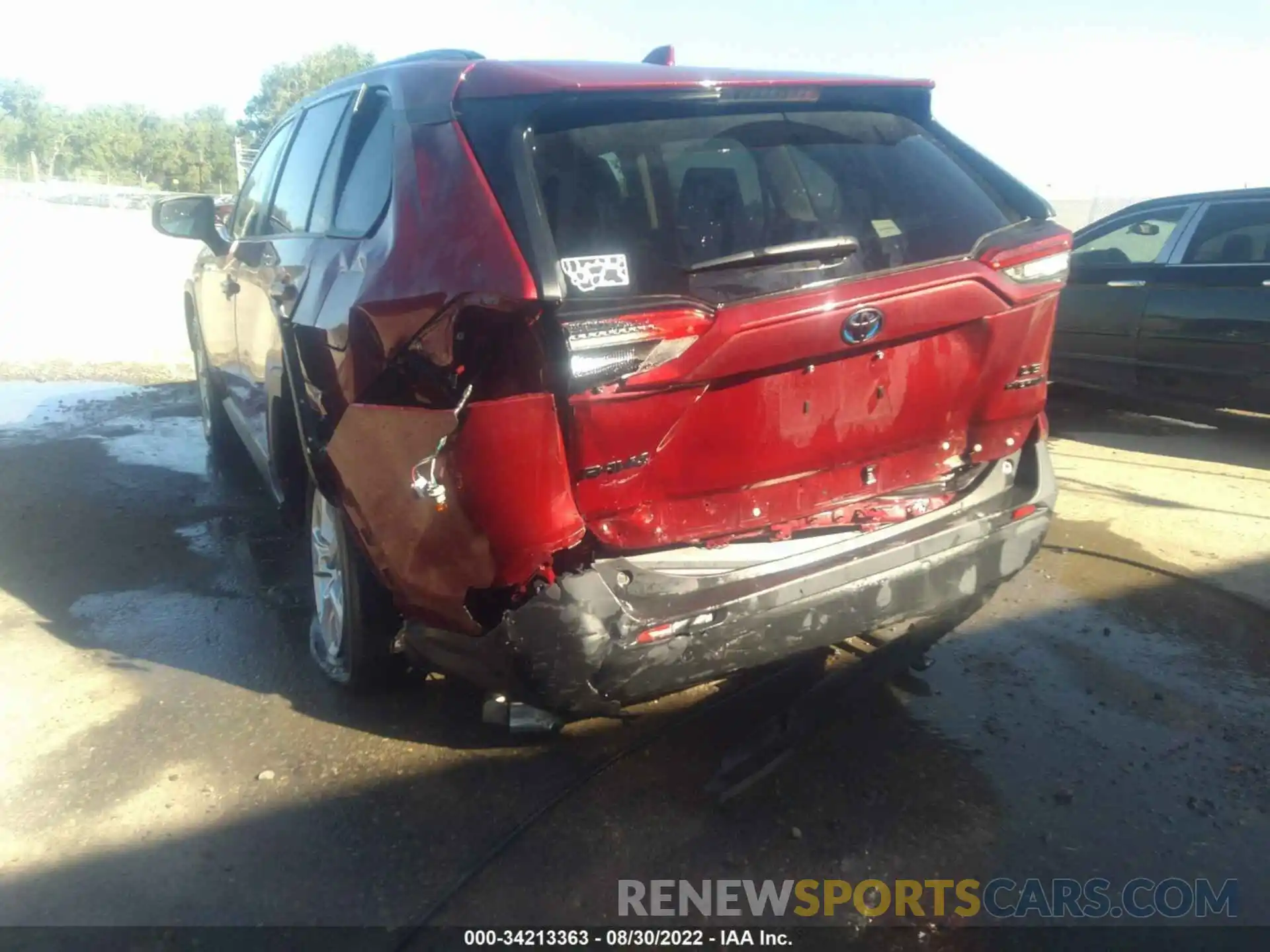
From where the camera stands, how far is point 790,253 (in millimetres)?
2488

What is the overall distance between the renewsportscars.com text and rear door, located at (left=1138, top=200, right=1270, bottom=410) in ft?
15.6

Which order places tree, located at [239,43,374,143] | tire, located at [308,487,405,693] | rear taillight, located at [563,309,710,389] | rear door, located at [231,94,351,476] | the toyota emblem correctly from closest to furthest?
rear taillight, located at [563,309,710,389] < the toyota emblem < tire, located at [308,487,405,693] < rear door, located at [231,94,351,476] < tree, located at [239,43,374,143]

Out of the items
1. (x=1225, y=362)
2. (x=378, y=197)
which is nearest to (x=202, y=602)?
(x=378, y=197)

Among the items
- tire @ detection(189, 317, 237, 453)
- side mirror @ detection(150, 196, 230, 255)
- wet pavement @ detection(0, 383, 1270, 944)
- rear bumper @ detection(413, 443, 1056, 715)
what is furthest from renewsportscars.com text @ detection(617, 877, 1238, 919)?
tire @ detection(189, 317, 237, 453)

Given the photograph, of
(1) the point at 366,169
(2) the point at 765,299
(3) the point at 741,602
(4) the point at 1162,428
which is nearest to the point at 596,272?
(2) the point at 765,299

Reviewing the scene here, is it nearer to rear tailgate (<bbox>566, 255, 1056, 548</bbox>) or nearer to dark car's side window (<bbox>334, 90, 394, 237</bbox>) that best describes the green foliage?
dark car's side window (<bbox>334, 90, 394, 237</bbox>)

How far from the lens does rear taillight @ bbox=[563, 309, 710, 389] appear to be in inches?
88.5

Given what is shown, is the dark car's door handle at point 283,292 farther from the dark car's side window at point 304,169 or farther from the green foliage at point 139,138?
the green foliage at point 139,138

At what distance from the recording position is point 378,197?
9.37 ft

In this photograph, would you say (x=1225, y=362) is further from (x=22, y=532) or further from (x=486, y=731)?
(x=22, y=532)

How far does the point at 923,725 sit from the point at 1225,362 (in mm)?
4476

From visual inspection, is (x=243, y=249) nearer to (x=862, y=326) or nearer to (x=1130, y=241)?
(x=862, y=326)

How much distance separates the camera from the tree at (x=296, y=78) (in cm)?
6488

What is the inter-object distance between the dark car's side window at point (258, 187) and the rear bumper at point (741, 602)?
2.99 meters
